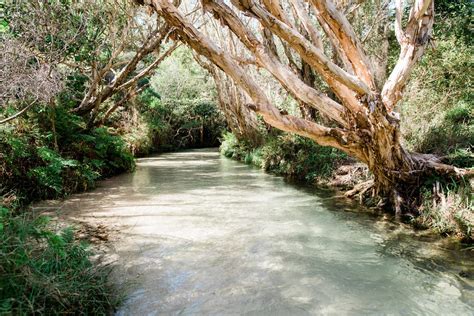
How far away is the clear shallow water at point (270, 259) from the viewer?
365cm

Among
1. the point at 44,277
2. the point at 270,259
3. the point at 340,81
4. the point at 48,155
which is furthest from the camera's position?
the point at 48,155

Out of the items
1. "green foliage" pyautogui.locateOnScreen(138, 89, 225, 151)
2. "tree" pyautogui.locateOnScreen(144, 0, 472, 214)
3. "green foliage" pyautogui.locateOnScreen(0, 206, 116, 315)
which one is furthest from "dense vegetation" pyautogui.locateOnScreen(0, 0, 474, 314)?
"green foliage" pyautogui.locateOnScreen(138, 89, 225, 151)

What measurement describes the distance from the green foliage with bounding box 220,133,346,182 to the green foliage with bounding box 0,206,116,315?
26.0 feet

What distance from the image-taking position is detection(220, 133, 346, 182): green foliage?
10352mm

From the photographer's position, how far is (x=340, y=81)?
559cm

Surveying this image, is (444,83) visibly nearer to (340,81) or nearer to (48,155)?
(340,81)

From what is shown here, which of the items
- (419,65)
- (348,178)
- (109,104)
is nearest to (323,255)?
(348,178)

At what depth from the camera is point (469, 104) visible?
9.41 meters

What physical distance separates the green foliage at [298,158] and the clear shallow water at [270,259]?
223 centimetres

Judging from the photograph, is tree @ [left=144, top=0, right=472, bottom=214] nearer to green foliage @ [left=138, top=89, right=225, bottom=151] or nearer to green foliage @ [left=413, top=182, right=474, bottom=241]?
green foliage @ [left=413, top=182, right=474, bottom=241]

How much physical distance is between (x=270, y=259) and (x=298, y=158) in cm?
719

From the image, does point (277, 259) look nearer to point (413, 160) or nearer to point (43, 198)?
point (413, 160)

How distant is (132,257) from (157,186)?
17.5 feet

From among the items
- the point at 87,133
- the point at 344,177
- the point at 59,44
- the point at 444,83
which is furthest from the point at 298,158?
the point at 59,44
